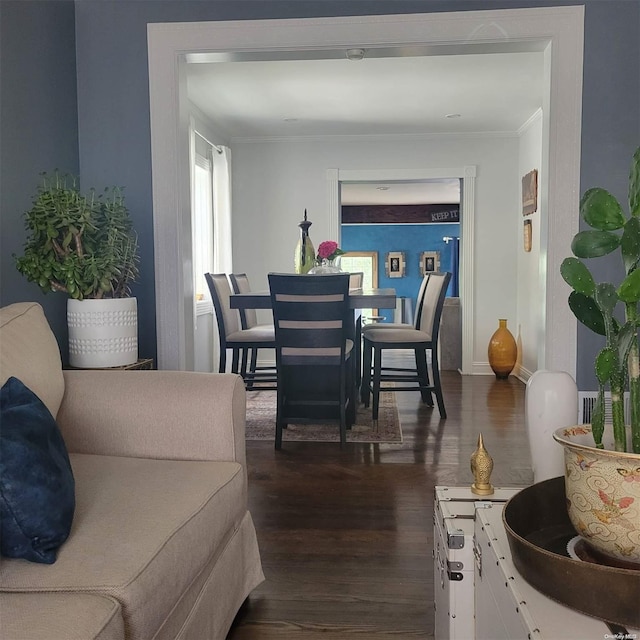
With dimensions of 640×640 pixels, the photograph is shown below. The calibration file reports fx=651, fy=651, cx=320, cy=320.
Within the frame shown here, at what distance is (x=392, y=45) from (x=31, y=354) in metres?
2.33

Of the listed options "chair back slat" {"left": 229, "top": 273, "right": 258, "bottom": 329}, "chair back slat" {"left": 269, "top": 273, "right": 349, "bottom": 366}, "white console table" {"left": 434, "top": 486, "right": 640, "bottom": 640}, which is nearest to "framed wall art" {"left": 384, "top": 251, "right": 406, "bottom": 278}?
"chair back slat" {"left": 229, "top": 273, "right": 258, "bottom": 329}

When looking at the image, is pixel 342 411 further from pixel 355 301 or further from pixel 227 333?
pixel 227 333

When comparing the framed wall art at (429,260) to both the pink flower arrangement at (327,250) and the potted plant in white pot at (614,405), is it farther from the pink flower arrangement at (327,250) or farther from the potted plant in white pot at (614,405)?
the potted plant in white pot at (614,405)

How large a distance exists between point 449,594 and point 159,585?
1.93ft

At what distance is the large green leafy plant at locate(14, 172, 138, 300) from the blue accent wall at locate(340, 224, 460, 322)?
11345 millimetres

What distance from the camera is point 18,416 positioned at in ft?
4.17

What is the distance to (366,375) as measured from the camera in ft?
15.9

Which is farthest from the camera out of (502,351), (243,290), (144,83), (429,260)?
(429,260)

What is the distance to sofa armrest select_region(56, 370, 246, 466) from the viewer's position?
183 cm

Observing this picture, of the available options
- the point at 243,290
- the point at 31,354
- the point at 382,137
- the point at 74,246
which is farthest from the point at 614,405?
the point at 382,137

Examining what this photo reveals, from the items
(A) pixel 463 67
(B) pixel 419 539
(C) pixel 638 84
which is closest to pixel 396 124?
(A) pixel 463 67

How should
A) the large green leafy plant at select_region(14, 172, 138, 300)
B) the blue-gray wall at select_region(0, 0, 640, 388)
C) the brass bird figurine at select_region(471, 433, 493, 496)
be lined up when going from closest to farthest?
the brass bird figurine at select_region(471, 433, 493, 496) < the large green leafy plant at select_region(14, 172, 138, 300) < the blue-gray wall at select_region(0, 0, 640, 388)

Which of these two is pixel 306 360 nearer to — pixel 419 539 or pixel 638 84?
pixel 419 539

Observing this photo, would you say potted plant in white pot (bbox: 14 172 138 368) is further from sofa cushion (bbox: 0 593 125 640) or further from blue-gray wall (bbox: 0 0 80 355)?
sofa cushion (bbox: 0 593 125 640)
